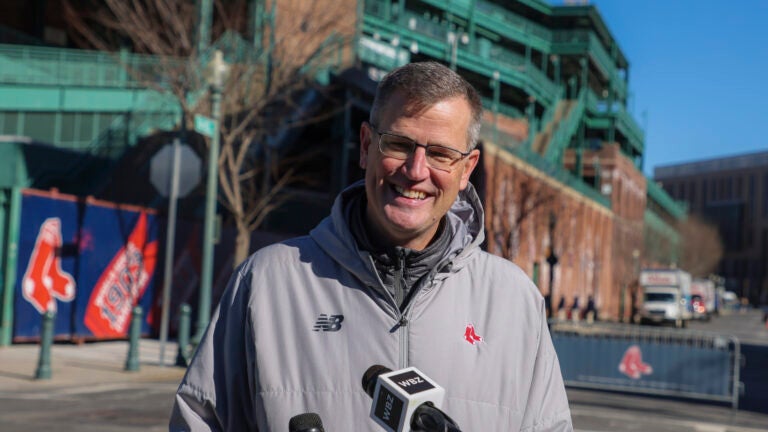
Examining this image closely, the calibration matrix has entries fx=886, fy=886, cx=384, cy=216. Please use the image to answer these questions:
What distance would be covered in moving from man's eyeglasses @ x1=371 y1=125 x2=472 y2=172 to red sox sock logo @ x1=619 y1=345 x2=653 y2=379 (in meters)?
17.0

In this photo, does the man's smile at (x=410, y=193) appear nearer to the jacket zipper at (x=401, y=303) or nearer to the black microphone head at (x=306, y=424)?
the jacket zipper at (x=401, y=303)

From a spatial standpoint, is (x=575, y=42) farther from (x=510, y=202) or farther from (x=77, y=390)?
(x=77, y=390)

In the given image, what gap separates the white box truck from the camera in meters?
51.4

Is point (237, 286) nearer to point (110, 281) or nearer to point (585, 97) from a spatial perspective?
point (110, 281)

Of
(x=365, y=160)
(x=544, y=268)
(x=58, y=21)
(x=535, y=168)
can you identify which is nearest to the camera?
(x=365, y=160)

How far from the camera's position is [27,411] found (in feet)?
36.3

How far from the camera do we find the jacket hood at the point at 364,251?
2.73 metres

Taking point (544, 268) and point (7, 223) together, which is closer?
point (7, 223)

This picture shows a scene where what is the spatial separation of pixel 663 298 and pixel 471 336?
5231cm

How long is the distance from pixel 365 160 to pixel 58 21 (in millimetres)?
34621

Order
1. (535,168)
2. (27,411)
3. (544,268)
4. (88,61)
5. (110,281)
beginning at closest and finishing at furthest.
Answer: (27,411) < (110,281) < (88,61) < (535,168) < (544,268)

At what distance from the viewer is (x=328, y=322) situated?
2689 mm

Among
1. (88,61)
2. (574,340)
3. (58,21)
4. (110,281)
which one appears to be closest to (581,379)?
(574,340)

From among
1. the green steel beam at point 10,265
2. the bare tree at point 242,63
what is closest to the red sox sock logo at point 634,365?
the bare tree at point 242,63
